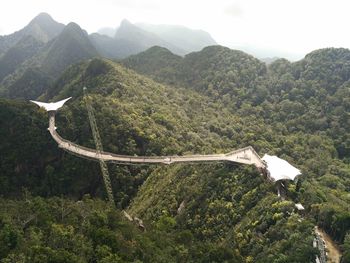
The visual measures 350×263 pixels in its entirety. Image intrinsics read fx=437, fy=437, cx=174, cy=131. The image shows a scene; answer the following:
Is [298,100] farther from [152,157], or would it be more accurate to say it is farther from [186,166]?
[152,157]

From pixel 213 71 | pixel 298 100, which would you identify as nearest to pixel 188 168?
pixel 298 100

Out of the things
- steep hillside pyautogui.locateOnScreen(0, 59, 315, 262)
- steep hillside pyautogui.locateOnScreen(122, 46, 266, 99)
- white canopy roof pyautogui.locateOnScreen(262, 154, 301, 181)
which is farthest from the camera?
steep hillside pyautogui.locateOnScreen(122, 46, 266, 99)

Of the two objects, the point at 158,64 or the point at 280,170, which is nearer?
the point at 280,170

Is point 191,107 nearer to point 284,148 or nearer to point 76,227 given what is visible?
point 284,148

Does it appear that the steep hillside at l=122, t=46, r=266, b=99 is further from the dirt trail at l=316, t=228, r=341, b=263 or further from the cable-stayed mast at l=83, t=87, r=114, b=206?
the dirt trail at l=316, t=228, r=341, b=263

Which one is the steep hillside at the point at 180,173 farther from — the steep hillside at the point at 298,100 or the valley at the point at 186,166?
the steep hillside at the point at 298,100

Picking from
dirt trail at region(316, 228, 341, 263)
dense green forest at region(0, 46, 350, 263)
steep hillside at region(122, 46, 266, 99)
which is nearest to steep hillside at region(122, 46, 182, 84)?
steep hillside at region(122, 46, 266, 99)

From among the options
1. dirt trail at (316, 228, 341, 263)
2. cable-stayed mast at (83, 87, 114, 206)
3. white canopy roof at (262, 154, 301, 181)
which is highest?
white canopy roof at (262, 154, 301, 181)
